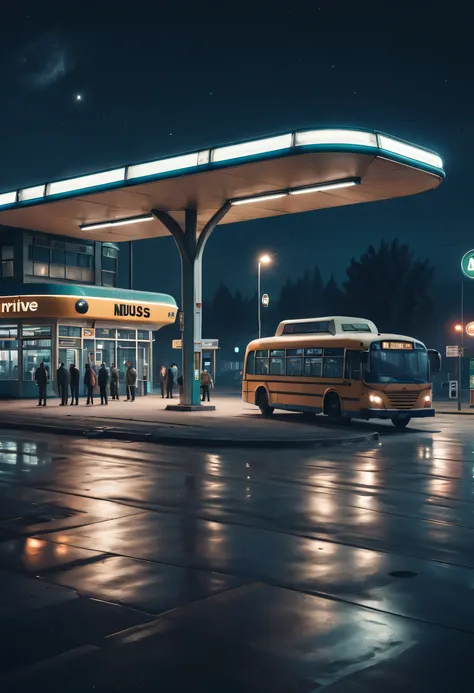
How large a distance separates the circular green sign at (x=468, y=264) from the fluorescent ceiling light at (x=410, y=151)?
17.1 m

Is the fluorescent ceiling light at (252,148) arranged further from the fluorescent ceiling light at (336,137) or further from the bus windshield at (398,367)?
the bus windshield at (398,367)

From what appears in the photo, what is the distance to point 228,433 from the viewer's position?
827 inches

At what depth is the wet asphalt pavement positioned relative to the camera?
16.6 feet

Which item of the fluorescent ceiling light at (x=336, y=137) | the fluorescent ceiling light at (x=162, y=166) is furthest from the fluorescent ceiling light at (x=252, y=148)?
the fluorescent ceiling light at (x=162, y=166)

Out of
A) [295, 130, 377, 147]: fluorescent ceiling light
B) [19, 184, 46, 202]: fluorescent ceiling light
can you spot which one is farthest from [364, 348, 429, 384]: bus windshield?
[19, 184, 46, 202]: fluorescent ceiling light

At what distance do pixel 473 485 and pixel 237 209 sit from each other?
18639mm

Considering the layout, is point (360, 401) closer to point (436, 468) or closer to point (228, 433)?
point (228, 433)

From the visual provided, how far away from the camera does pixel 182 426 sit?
23.2 m

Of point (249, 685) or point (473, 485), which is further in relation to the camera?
point (473, 485)

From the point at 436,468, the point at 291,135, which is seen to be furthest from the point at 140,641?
the point at 291,135

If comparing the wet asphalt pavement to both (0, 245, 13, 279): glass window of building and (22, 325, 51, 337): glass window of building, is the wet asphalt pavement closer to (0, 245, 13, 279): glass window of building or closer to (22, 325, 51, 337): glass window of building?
(22, 325, 51, 337): glass window of building

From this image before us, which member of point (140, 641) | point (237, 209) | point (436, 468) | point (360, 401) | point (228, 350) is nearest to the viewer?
point (140, 641)

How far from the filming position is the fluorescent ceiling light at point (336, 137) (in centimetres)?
2206

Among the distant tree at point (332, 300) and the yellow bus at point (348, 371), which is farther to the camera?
the distant tree at point (332, 300)
